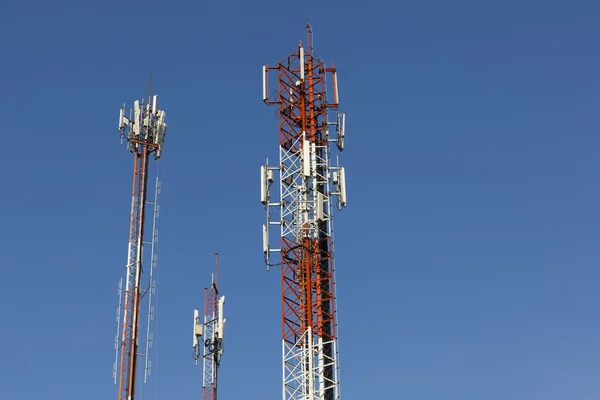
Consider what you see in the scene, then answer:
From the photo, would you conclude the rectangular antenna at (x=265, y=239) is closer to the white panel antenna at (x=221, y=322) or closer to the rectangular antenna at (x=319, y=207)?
the rectangular antenna at (x=319, y=207)

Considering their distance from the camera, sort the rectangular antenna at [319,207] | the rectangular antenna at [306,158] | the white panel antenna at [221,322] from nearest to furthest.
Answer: the rectangular antenna at [319,207] < the rectangular antenna at [306,158] < the white panel antenna at [221,322]

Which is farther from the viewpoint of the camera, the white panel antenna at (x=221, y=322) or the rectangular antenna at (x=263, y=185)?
the white panel antenna at (x=221, y=322)

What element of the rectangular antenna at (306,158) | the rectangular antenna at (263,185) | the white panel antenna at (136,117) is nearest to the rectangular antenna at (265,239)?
the rectangular antenna at (263,185)

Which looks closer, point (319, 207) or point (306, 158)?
point (319, 207)

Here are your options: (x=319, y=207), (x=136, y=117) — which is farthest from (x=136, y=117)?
(x=319, y=207)

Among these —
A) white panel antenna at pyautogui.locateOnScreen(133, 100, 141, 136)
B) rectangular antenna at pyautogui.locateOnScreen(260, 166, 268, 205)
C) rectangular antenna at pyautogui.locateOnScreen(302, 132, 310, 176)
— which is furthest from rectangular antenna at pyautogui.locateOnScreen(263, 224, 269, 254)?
white panel antenna at pyautogui.locateOnScreen(133, 100, 141, 136)

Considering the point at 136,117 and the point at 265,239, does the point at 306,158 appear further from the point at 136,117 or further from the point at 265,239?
the point at 136,117

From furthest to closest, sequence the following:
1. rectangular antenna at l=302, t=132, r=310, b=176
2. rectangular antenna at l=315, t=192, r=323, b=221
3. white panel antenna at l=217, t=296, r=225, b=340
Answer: white panel antenna at l=217, t=296, r=225, b=340
rectangular antenna at l=302, t=132, r=310, b=176
rectangular antenna at l=315, t=192, r=323, b=221

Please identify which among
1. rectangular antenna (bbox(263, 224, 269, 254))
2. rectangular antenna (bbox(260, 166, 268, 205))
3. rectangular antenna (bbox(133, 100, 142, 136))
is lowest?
rectangular antenna (bbox(263, 224, 269, 254))

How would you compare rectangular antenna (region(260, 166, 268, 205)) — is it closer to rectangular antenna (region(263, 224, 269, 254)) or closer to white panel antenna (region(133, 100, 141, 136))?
rectangular antenna (region(263, 224, 269, 254))

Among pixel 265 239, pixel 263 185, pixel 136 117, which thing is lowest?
pixel 265 239

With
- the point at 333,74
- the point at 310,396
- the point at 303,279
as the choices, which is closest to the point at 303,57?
the point at 333,74

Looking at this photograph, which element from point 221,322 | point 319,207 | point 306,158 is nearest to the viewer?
point 319,207

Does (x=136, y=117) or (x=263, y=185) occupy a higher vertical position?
(x=136, y=117)
